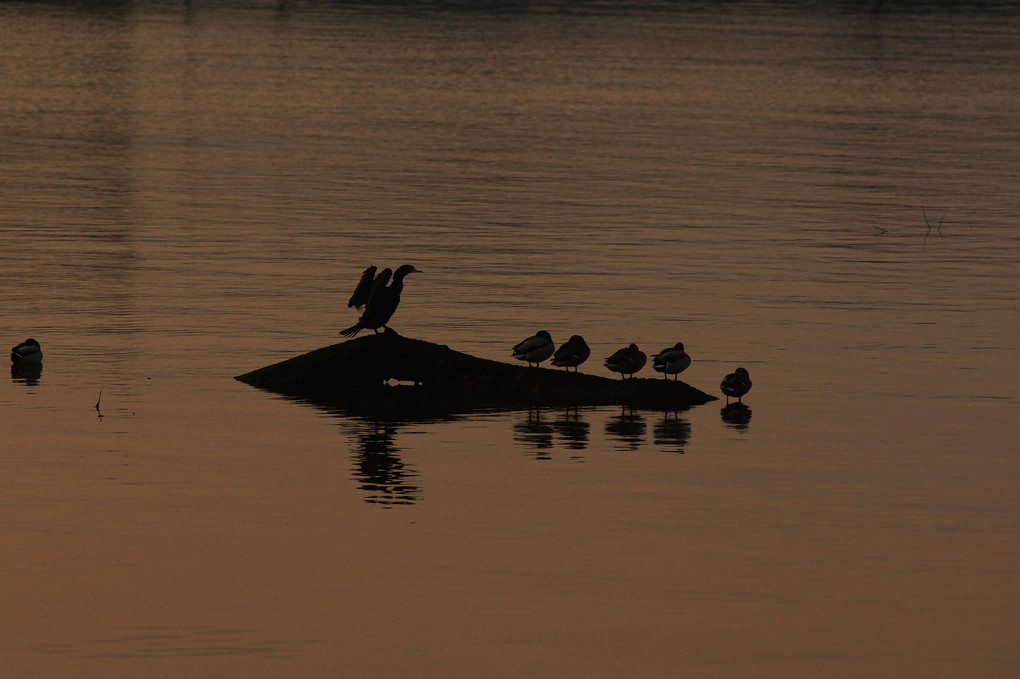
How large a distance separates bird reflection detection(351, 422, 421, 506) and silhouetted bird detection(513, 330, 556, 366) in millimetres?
2667

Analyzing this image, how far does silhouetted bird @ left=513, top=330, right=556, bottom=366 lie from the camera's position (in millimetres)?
23516

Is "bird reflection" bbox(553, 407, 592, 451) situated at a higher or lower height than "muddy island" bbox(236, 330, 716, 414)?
lower

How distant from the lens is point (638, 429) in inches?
843

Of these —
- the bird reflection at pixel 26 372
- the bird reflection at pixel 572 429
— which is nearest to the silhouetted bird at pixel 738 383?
the bird reflection at pixel 572 429

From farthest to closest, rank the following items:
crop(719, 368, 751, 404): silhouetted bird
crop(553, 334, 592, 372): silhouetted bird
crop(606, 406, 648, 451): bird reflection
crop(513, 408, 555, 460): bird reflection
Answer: crop(553, 334, 592, 372): silhouetted bird → crop(719, 368, 751, 404): silhouetted bird → crop(606, 406, 648, 451): bird reflection → crop(513, 408, 555, 460): bird reflection

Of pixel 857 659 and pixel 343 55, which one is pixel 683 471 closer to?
pixel 857 659

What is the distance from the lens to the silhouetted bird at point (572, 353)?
23.8m

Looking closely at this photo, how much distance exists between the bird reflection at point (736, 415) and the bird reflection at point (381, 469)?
363cm

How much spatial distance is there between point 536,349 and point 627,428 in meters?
2.38

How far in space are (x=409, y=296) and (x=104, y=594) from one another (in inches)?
666

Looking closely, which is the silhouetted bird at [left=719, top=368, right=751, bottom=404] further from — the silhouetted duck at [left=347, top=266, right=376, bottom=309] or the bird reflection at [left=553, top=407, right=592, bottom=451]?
the silhouetted duck at [left=347, top=266, right=376, bottom=309]

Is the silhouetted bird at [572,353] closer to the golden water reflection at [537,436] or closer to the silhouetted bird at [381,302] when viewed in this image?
the golden water reflection at [537,436]

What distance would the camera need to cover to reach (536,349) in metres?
23.5

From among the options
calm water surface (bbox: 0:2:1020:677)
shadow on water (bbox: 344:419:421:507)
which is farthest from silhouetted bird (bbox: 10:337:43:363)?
shadow on water (bbox: 344:419:421:507)
